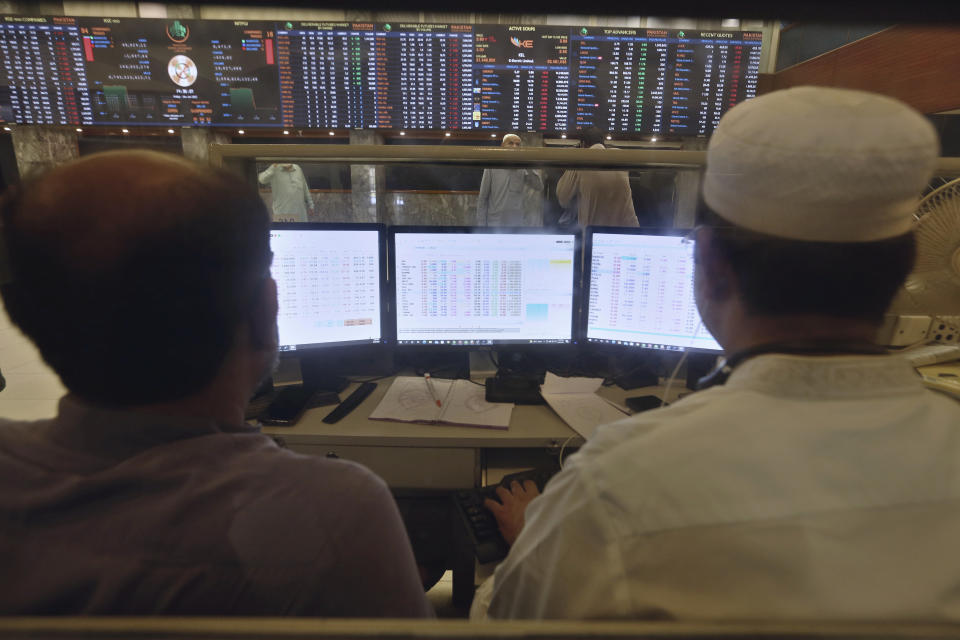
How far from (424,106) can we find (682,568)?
10.2ft

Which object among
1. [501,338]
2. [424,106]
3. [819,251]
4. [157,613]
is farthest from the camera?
[424,106]

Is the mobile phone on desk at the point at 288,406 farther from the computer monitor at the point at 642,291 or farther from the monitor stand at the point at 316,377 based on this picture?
the computer monitor at the point at 642,291

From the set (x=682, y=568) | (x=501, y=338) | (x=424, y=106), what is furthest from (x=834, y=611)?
(x=424, y=106)

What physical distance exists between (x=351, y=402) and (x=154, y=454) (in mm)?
842

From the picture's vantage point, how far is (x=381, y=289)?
4.58 feet

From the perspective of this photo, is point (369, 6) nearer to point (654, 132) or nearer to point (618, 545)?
point (618, 545)

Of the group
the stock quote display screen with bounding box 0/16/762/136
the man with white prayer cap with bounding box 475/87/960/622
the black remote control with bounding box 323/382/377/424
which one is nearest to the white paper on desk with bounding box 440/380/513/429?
the black remote control with bounding box 323/382/377/424

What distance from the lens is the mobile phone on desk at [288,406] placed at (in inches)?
47.9

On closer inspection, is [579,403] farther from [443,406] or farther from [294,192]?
[294,192]

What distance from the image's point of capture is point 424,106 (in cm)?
309

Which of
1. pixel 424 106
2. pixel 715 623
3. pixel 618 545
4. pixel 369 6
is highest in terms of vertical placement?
pixel 424 106

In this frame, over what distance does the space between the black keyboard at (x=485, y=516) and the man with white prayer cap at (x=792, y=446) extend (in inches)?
11.9

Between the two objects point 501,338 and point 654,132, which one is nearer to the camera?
point 501,338

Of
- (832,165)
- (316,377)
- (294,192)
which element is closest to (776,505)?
(832,165)
